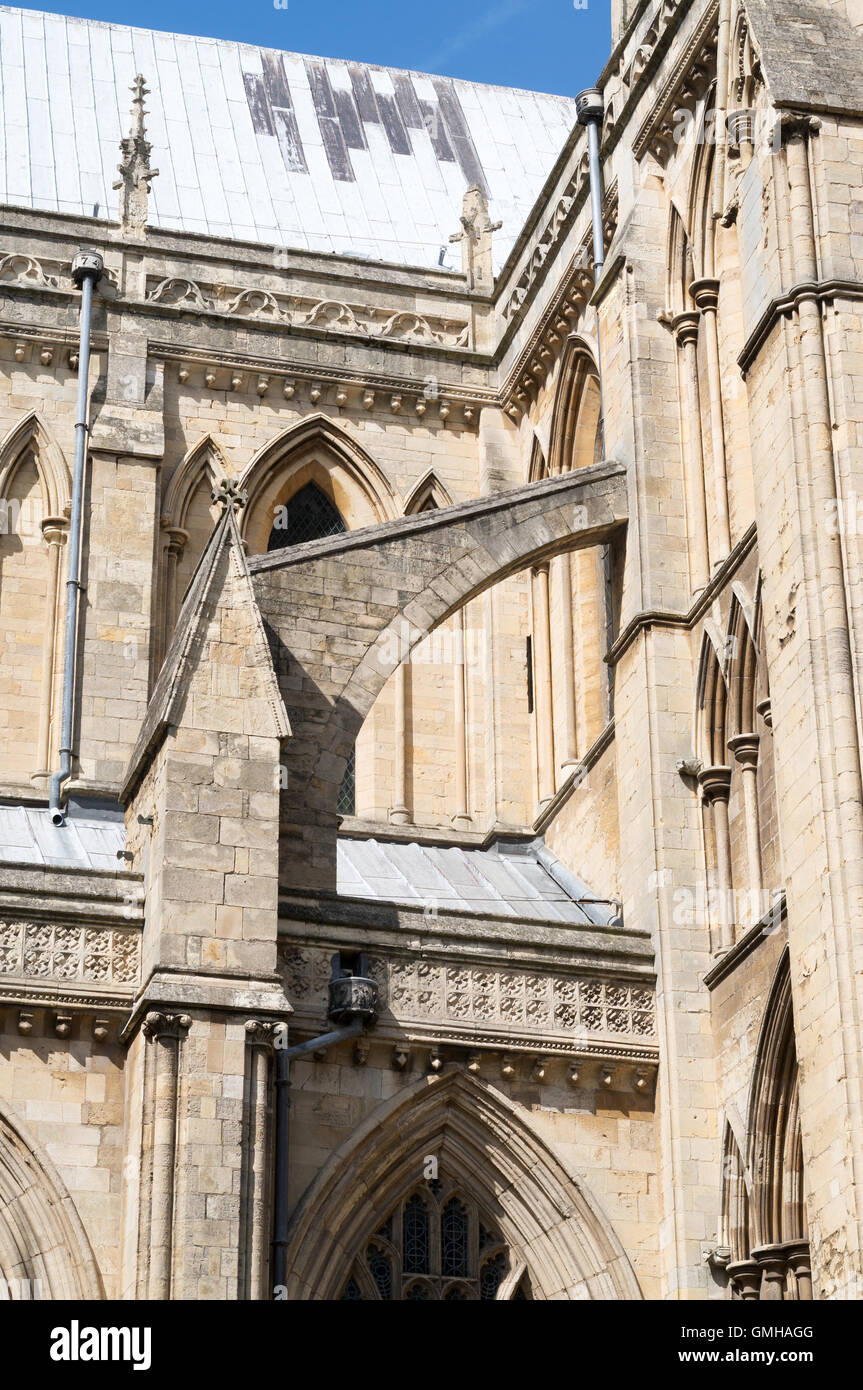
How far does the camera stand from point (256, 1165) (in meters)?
16.9

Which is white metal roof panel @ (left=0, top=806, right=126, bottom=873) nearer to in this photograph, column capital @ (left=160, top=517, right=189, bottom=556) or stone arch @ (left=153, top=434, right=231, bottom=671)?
stone arch @ (left=153, top=434, right=231, bottom=671)

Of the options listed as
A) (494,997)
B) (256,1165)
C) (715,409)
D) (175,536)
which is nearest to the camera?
(256,1165)

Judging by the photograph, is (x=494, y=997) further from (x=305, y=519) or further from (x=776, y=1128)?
(x=305, y=519)

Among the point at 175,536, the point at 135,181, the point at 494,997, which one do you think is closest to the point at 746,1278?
the point at 494,997

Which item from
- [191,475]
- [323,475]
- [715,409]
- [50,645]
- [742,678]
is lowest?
[742,678]

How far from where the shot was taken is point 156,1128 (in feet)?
55.0

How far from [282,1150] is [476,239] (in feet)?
43.6

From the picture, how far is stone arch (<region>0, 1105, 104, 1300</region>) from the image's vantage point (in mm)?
17328

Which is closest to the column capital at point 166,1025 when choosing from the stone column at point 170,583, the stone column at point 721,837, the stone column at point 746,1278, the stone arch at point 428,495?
the stone column at point 746,1278

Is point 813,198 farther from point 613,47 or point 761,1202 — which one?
point 761,1202

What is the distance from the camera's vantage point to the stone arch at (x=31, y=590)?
24.1m

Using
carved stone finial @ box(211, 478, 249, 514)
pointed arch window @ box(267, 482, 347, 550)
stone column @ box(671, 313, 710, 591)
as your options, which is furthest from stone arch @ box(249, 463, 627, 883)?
pointed arch window @ box(267, 482, 347, 550)

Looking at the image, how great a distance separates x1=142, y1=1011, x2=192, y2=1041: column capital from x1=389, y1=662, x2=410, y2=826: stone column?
7565mm
